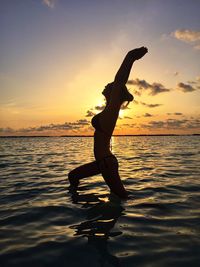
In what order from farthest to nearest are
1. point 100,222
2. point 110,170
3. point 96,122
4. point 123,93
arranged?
point 110,170 < point 96,122 < point 123,93 < point 100,222

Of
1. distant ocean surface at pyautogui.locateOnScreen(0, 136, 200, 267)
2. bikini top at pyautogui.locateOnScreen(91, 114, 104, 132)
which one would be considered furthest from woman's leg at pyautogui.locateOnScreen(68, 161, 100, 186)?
bikini top at pyautogui.locateOnScreen(91, 114, 104, 132)

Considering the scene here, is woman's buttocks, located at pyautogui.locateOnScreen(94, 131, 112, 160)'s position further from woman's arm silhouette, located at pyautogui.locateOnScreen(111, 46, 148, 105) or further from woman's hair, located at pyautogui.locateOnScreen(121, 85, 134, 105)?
woman's arm silhouette, located at pyautogui.locateOnScreen(111, 46, 148, 105)

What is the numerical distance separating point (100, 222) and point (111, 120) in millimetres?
2070

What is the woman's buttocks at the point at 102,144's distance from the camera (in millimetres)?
6211

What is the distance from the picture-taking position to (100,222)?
16.8 feet

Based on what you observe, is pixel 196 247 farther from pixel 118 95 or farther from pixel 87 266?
pixel 118 95

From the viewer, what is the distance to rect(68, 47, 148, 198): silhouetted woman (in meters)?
5.62

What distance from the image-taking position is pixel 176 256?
3.75 meters

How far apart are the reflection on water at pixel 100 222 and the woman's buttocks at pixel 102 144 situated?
1.12 metres

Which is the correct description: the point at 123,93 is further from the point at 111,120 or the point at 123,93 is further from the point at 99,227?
the point at 99,227

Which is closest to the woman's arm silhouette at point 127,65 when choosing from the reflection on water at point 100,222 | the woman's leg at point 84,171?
the woman's leg at point 84,171

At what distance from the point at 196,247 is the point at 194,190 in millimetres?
4079

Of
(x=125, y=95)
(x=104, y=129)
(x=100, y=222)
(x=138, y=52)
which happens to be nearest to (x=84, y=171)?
(x=104, y=129)

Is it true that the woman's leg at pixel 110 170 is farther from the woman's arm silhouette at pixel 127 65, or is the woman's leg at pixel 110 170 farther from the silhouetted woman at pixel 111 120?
the woman's arm silhouette at pixel 127 65
